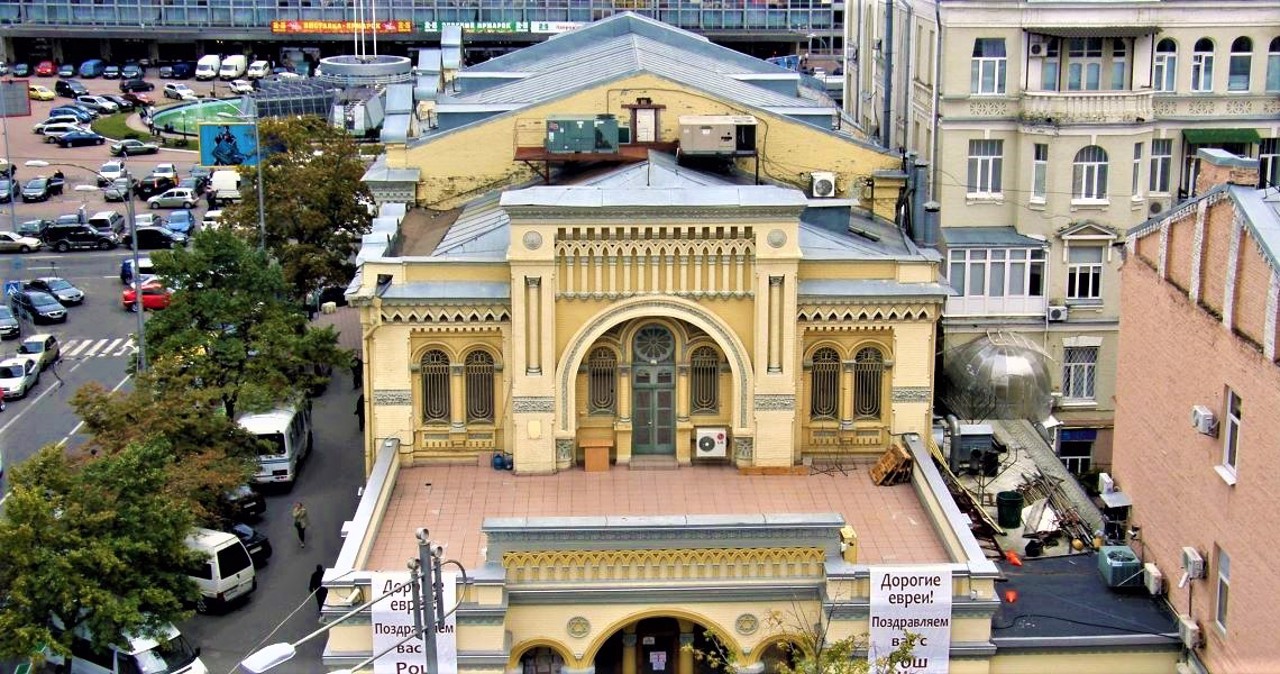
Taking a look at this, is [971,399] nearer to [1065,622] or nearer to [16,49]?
[1065,622]

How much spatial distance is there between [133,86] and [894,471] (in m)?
105

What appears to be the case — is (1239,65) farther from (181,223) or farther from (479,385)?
(181,223)

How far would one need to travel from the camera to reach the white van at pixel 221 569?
4628cm

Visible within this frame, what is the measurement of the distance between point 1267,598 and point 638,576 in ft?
40.0

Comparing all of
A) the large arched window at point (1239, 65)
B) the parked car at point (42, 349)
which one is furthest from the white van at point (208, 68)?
the large arched window at point (1239, 65)

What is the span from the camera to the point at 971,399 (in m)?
54.9

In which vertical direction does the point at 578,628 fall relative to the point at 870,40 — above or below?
below

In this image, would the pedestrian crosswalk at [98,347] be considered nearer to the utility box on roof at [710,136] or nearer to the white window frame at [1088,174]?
the utility box on roof at [710,136]

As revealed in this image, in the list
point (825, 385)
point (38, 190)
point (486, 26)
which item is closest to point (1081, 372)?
point (825, 385)

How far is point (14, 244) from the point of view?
287ft

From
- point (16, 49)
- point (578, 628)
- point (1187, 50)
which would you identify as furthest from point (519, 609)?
point (16, 49)

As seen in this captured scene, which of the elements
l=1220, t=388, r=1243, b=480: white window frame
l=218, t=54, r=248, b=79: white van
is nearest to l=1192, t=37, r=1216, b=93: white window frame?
l=1220, t=388, r=1243, b=480: white window frame

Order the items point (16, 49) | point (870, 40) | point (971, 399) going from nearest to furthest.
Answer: point (971, 399) → point (870, 40) → point (16, 49)

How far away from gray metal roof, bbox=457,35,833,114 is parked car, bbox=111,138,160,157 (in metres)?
51.0
